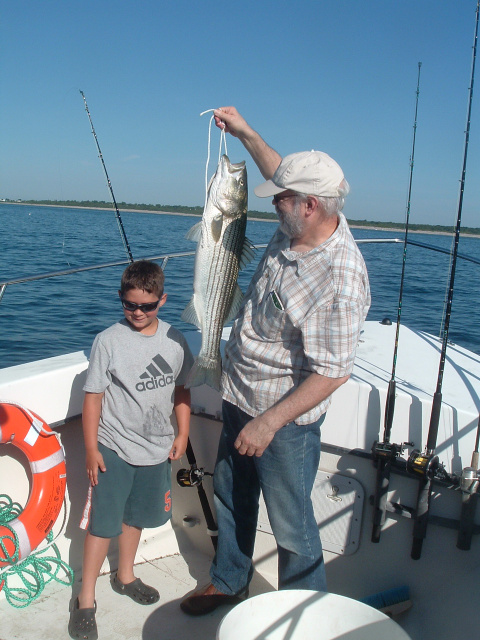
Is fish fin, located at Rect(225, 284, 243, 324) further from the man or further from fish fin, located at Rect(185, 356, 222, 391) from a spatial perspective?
fish fin, located at Rect(185, 356, 222, 391)

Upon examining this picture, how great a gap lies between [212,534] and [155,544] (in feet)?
1.25

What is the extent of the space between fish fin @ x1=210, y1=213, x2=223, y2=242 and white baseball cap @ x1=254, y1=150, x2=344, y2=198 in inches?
8.1

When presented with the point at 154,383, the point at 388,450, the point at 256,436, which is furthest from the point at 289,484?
the point at 154,383

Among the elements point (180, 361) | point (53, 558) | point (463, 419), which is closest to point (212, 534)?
point (53, 558)

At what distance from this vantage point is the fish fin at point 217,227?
2263 millimetres

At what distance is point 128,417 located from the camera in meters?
2.55

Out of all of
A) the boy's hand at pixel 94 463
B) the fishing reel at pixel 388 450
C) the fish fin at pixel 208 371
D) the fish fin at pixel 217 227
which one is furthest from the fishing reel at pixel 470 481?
the boy's hand at pixel 94 463

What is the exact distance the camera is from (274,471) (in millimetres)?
2340

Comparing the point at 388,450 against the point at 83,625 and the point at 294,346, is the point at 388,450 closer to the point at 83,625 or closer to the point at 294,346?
the point at 294,346

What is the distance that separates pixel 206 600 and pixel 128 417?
3.36 feet

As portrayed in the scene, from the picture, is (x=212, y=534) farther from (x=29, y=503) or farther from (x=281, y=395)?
(x=281, y=395)

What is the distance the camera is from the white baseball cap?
206 cm

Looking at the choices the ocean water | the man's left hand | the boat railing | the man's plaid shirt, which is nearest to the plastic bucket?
the man's left hand

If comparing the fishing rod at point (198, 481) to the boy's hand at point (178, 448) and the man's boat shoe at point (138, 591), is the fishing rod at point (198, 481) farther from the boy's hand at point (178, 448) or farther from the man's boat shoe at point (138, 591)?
the man's boat shoe at point (138, 591)
